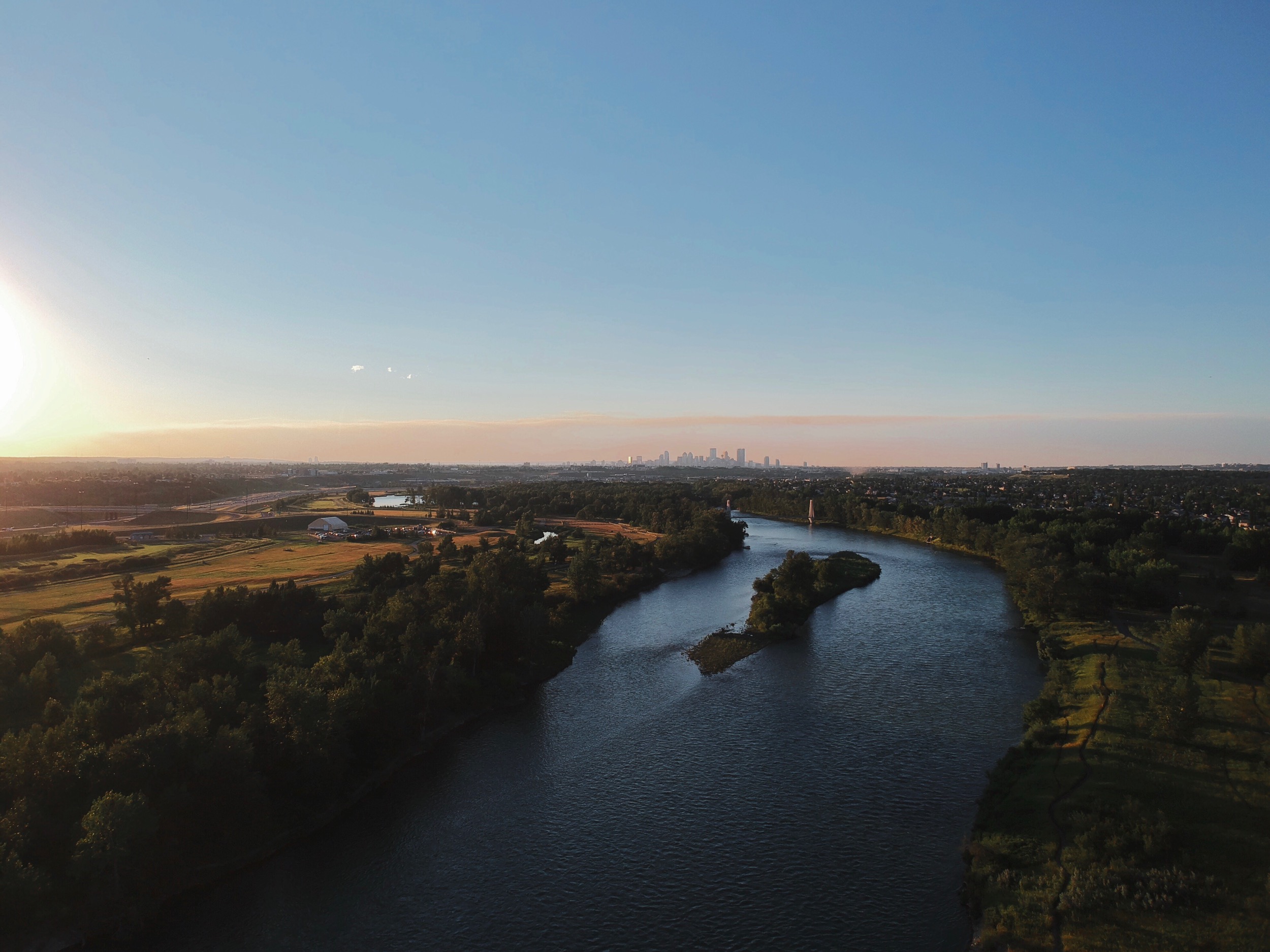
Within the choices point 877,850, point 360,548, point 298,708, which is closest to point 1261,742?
point 877,850

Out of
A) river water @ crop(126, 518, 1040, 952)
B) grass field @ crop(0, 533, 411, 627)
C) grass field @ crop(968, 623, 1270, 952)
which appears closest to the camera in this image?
grass field @ crop(968, 623, 1270, 952)

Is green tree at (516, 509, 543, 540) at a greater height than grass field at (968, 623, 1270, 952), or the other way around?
green tree at (516, 509, 543, 540)

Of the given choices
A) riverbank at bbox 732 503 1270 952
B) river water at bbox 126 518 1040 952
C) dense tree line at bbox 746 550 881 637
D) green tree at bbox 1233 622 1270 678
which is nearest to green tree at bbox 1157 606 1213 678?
riverbank at bbox 732 503 1270 952

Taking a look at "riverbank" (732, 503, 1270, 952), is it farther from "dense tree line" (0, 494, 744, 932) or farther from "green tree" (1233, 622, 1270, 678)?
"dense tree line" (0, 494, 744, 932)

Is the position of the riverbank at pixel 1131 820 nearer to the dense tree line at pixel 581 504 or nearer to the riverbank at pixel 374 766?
the riverbank at pixel 374 766

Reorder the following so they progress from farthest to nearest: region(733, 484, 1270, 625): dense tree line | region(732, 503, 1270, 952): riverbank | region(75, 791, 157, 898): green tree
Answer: region(733, 484, 1270, 625): dense tree line → region(75, 791, 157, 898): green tree → region(732, 503, 1270, 952): riverbank

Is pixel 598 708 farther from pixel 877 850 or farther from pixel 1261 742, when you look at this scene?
pixel 1261 742

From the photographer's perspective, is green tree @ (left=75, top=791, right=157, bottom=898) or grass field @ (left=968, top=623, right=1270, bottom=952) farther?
green tree @ (left=75, top=791, right=157, bottom=898)

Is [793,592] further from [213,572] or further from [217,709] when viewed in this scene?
[213,572]

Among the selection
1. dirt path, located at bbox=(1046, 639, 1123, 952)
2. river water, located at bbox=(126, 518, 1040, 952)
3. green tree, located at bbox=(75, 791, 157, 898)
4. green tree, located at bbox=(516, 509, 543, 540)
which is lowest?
river water, located at bbox=(126, 518, 1040, 952)
